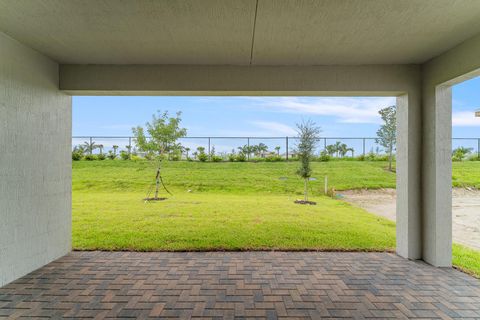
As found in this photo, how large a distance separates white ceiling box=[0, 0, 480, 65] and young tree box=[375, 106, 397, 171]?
6.46 meters

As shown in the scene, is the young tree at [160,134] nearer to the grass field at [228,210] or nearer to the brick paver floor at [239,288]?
the grass field at [228,210]

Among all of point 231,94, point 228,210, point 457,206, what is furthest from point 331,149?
point 231,94

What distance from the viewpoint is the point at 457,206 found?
7.91 m

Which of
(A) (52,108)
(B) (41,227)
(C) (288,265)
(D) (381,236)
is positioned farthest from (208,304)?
(D) (381,236)

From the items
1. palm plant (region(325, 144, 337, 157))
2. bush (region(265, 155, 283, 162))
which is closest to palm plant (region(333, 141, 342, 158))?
palm plant (region(325, 144, 337, 157))

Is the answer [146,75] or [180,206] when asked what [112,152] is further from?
[146,75]

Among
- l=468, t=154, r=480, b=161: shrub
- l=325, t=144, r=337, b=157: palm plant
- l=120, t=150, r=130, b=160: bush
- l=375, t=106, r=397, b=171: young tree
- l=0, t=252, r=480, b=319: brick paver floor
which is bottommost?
l=0, t=252, r=480, b=319: brick paver floor

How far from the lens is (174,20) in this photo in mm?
2717

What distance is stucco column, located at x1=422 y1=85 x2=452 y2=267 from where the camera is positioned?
3.74 meters

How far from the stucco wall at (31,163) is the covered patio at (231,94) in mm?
18

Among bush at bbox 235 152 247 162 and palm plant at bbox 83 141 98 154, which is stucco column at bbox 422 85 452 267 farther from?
palm plant at bbox 83 141 98 154

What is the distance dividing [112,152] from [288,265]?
27.9ft

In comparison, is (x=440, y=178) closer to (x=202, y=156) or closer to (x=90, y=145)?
(x=202, y=156)

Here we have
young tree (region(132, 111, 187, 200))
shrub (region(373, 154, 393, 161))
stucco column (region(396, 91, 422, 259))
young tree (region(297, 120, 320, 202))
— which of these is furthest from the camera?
shrub (region(373, 154, 393, 161))
